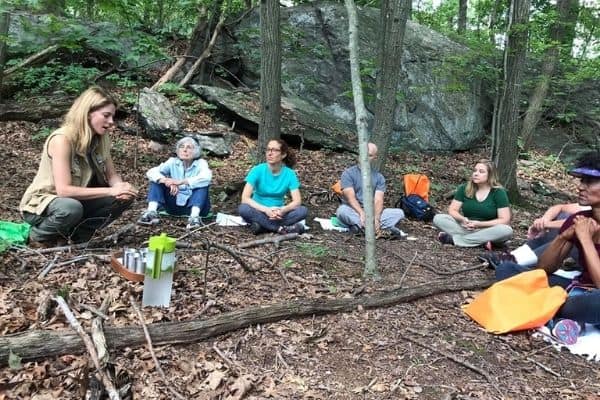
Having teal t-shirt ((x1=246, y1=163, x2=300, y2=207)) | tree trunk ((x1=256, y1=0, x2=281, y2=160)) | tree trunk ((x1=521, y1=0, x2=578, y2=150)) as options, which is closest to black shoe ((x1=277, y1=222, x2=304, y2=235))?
teal t-shirt ((x1=246, y1=163, x2=300, y2=207))

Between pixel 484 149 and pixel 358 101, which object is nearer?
pixel 358 101

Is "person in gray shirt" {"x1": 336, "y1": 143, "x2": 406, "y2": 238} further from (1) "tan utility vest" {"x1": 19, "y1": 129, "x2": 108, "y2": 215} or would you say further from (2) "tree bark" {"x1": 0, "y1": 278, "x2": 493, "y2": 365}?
(1) "tan utility vest" {"x1": 19, "y1": 129, "x2": 108, "y2": 215}

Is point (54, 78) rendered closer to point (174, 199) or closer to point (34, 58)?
point (34, 58)

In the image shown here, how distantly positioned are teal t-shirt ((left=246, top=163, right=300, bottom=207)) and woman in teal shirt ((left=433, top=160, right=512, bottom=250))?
1895mm

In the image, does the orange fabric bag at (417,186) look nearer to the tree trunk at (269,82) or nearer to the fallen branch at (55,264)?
the tree trunk at (269,82)

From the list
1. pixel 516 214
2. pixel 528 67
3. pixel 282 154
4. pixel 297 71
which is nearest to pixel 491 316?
pixel 282 154

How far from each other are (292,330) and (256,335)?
258mm

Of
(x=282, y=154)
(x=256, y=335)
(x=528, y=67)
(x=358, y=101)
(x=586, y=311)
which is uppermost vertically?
(x=528, y=67)

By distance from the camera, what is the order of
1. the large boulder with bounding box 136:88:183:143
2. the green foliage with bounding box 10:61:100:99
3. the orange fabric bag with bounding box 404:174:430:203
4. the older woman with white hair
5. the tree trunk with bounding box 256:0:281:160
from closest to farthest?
the older woman with white hair, the tree trunk with bounding box 256:0:281:160, the orange fabric bag with bounding box 404:174:430:203, the large boulder with bounding box 136:88:183:143, the green foliage with bounding box 10:61:100:99

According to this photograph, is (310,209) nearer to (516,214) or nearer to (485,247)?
(485,247)

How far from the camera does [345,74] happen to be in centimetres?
1198

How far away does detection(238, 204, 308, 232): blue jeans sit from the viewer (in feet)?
18.5

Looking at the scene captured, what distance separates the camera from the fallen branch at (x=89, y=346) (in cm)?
241

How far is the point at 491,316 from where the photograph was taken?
367 centimetres
